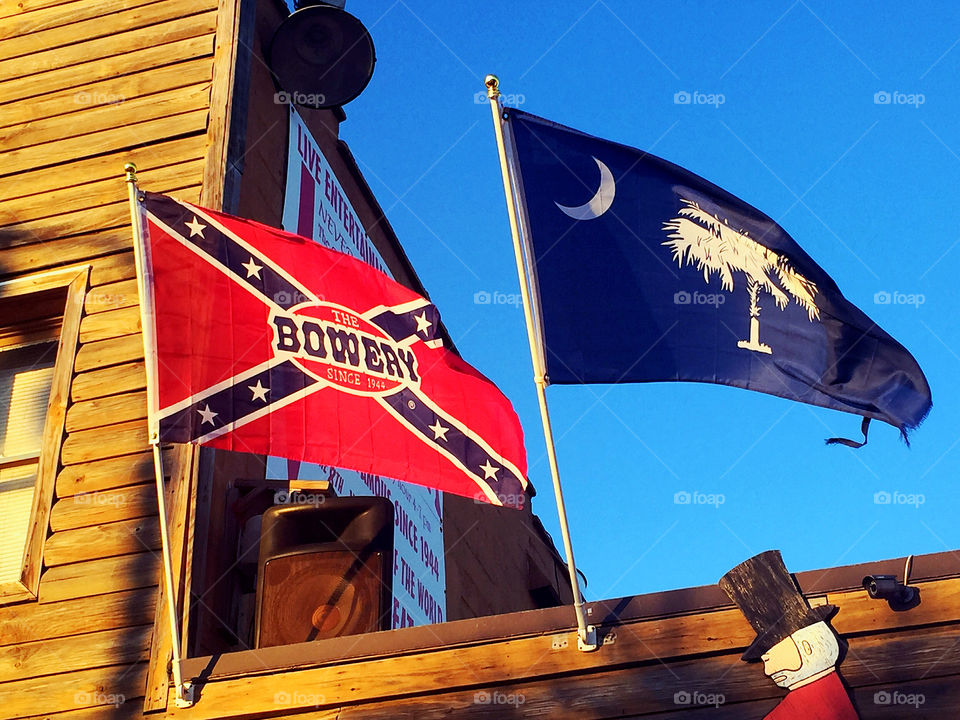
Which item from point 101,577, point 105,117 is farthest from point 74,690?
point 105,117

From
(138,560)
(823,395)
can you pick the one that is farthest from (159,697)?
(823,395)

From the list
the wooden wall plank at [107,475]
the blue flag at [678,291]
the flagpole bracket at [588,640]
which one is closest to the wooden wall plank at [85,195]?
the wooden wall plank at [107,475]

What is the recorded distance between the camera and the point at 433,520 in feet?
33.2

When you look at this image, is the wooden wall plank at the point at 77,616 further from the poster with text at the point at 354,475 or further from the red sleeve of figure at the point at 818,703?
the red sleeve of figure at the point at 818,703

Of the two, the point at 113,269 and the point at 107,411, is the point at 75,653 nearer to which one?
the point at 107,411

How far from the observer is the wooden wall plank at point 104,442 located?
6559 mm

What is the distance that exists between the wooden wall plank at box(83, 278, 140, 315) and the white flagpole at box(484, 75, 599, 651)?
272 cm

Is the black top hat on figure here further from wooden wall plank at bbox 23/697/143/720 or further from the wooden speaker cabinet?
wooden wall plank at bbox 23/697/143/720

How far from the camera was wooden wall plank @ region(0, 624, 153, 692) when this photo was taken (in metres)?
5.84

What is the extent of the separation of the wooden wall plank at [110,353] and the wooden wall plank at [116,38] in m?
2.61

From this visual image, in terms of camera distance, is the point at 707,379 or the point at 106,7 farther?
the point at 106,7

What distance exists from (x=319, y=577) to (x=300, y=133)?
4.14 metres

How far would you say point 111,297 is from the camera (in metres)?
7.16

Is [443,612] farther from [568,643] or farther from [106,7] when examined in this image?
[106,7]
